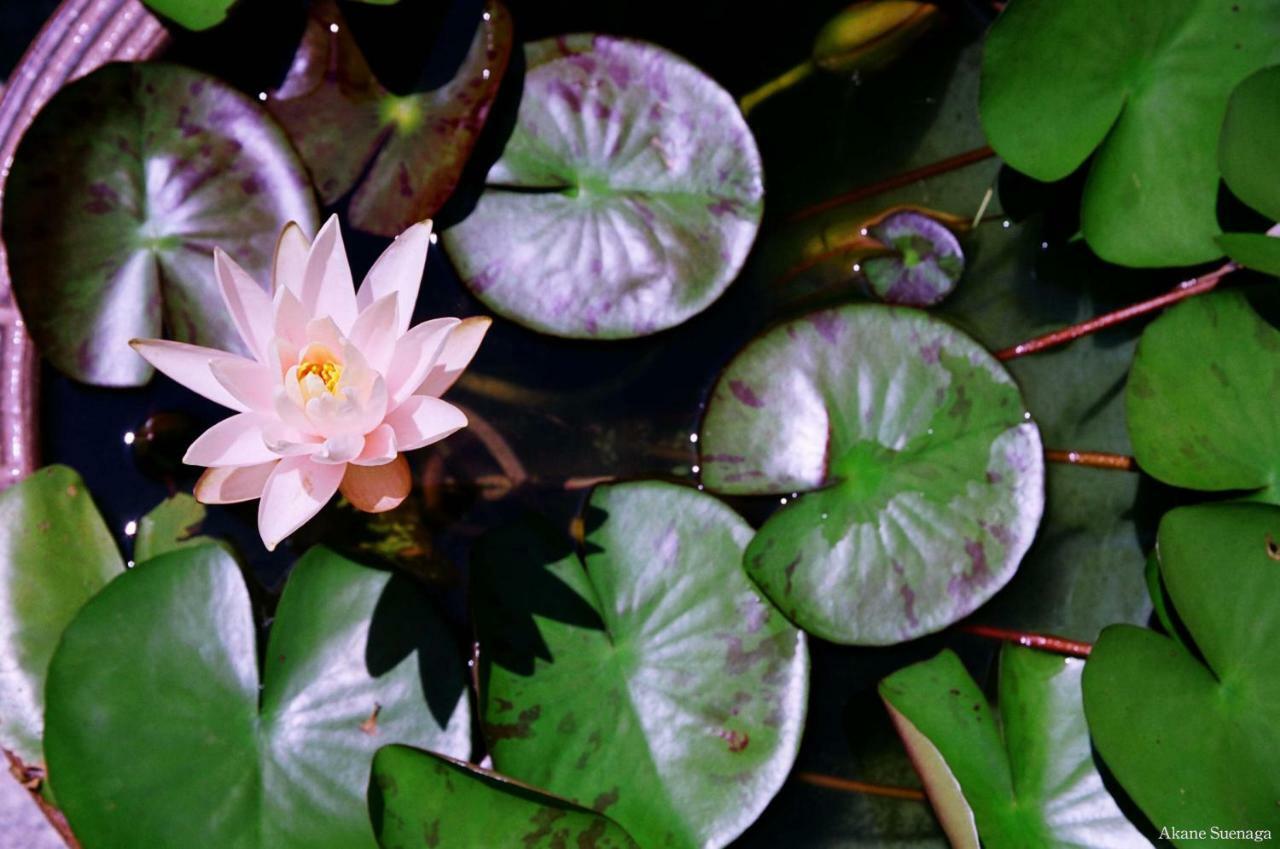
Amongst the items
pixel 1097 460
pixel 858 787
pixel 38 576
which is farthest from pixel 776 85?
pixel 38 576

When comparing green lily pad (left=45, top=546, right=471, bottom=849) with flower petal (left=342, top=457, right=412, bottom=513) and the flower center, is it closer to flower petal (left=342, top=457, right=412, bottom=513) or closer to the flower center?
flower petal (left=342, top=457, right=412, bottom=513)

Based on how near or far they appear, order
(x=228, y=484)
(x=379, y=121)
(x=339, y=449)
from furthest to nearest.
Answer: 1. (x=379, y=121)
2. (x=228, y=484)
3. (x=339, y=449)

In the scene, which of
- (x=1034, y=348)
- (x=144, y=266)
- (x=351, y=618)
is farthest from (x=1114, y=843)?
(x=144, y=266)

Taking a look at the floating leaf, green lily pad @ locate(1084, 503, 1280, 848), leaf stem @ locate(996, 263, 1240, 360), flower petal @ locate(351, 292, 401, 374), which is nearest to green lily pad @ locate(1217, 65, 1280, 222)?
leaf stem @ locate(996, 263, 1240, 360)

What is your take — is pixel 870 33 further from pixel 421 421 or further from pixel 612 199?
pixel 421 421

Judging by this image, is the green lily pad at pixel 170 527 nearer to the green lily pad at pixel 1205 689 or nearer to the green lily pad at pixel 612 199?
the green lily pad at pixel 612 199

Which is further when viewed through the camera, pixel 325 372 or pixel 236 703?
pixel 236 703

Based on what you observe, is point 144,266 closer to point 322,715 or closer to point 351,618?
point 351,618
